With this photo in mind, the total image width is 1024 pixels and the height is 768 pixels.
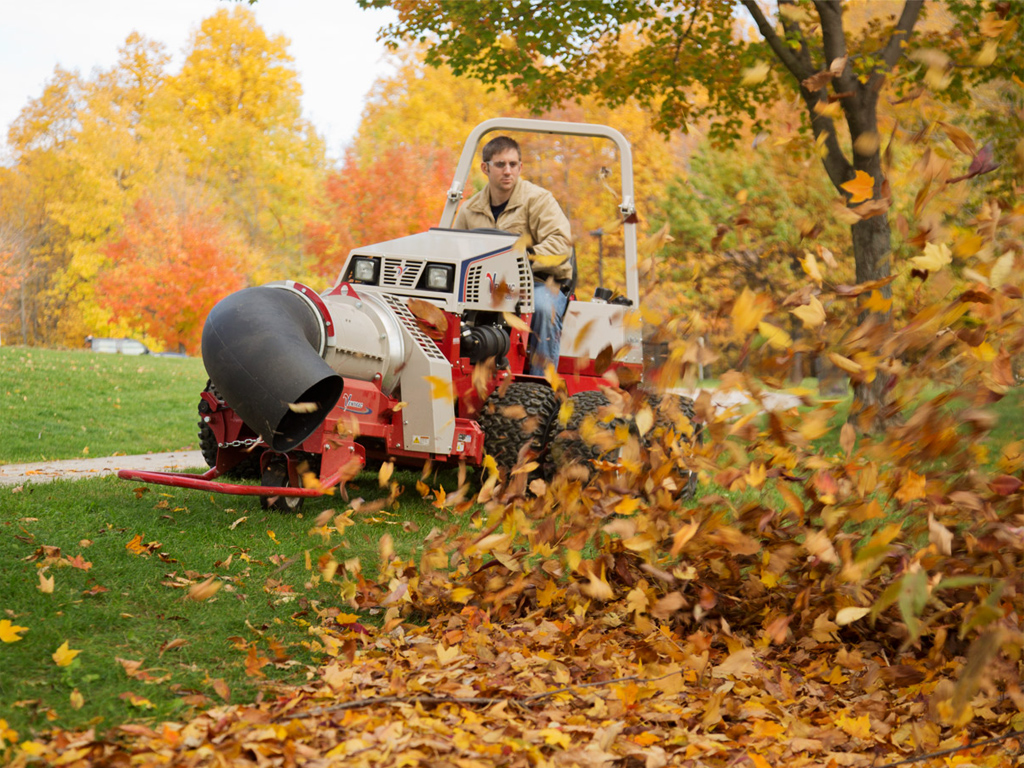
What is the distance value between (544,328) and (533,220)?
2.54ft

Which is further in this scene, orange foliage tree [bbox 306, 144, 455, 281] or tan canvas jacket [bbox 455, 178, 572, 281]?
orange foliage tree [bbox 306, 144, 455, 281]

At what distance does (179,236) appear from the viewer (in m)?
25.9

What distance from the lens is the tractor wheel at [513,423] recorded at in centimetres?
591

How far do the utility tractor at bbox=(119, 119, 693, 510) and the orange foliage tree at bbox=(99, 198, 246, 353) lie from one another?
64.3 ft

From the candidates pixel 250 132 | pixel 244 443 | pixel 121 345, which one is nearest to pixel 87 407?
pixel 244 443

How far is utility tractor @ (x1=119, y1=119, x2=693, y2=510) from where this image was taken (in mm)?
4855

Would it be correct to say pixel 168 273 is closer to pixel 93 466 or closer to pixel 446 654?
pixel 93 466

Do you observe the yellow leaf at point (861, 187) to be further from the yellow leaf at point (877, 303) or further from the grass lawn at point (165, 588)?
the grass lawn at point (165, 588)

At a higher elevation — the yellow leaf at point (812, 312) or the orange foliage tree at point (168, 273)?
the orange foliage tree at point (168, 273)

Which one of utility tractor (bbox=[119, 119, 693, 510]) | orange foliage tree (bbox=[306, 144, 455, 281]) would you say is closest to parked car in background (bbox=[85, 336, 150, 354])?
orange foliage tree (bbox=[306, 144, 455, 281])

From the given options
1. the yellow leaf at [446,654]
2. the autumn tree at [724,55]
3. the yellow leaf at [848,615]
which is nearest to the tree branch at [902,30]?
the autumn tree at [724,55]

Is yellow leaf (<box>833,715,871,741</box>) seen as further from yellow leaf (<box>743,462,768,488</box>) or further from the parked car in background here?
the parked car in background

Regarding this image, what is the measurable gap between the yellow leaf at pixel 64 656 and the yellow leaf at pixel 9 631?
0.20 meters

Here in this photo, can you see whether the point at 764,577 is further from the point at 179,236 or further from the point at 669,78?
the point at 179,236
